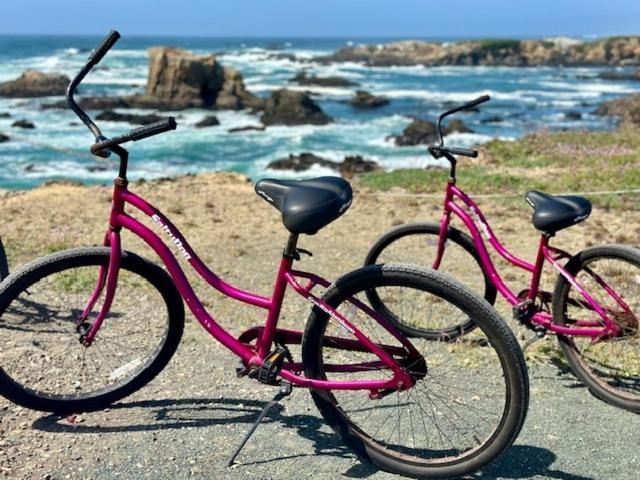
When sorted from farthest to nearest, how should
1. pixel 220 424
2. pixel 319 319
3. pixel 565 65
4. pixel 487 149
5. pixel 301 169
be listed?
1. pixel 565 65
2. pixel 301 169
3. pixel 487 149
4. pixel 220 424
5. pixel 319 319

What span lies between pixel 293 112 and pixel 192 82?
11895 mm

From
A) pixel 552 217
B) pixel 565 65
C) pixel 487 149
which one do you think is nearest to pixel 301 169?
pixel 487 149

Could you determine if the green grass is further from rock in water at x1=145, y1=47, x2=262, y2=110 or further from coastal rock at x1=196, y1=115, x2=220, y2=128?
rock in water at x1=145, y1=47, x2=262, y2=110

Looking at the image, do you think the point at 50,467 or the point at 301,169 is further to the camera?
the point at 301,169

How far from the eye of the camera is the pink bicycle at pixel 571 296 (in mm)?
4328

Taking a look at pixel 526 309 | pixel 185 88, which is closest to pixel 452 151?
pixel 526 309

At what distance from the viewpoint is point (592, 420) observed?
4.18 m

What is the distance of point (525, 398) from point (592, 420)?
51.0 inches

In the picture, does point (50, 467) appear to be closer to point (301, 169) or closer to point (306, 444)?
point (306, 444)

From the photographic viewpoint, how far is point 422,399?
4.12 m

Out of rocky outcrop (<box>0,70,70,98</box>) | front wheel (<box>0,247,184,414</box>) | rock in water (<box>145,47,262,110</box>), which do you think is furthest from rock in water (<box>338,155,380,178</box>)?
rocky outcrop (<box>0,70,70,98</box>)

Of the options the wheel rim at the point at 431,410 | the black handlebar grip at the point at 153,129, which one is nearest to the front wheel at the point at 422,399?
the wheel rim at the point at 431,410

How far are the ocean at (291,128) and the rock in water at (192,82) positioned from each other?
2685mm

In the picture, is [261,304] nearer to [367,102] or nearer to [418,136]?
[418,136]
